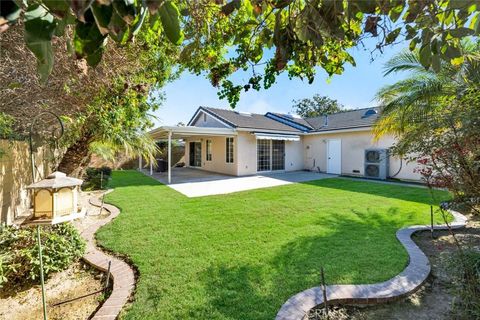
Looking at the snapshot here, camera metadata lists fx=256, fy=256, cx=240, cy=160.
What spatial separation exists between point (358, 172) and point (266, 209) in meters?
12.7

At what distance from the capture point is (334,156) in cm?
2073

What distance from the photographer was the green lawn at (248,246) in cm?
400

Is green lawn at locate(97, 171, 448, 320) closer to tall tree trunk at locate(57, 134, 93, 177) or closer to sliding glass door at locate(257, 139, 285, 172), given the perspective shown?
tall tree trunk at locate(57, 134, 93, 177)

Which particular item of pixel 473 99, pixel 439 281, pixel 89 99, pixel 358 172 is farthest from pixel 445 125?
pixel 358 172

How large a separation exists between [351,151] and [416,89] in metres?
11.2

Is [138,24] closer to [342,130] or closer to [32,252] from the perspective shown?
[32,252]

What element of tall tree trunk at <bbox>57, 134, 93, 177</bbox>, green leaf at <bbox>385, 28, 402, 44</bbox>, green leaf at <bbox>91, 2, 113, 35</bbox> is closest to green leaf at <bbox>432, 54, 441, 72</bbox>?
green leaf at <bbox>385, 28, 402, 44</bbox>

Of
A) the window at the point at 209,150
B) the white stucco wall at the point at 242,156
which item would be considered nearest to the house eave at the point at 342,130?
the white stucco wall at the point at 242,156

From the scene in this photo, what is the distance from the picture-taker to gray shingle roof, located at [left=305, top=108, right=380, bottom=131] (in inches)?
759

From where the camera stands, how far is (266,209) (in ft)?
30.5

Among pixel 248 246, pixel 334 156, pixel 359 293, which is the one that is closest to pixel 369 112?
pixel 334 156

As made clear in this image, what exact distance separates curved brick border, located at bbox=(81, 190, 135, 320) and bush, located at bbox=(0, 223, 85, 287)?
0.39 meters

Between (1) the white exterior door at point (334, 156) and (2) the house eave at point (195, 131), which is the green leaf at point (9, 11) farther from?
(1) the white exterior door at point (334, 156)

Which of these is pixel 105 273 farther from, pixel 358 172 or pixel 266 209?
pixel 358 172
